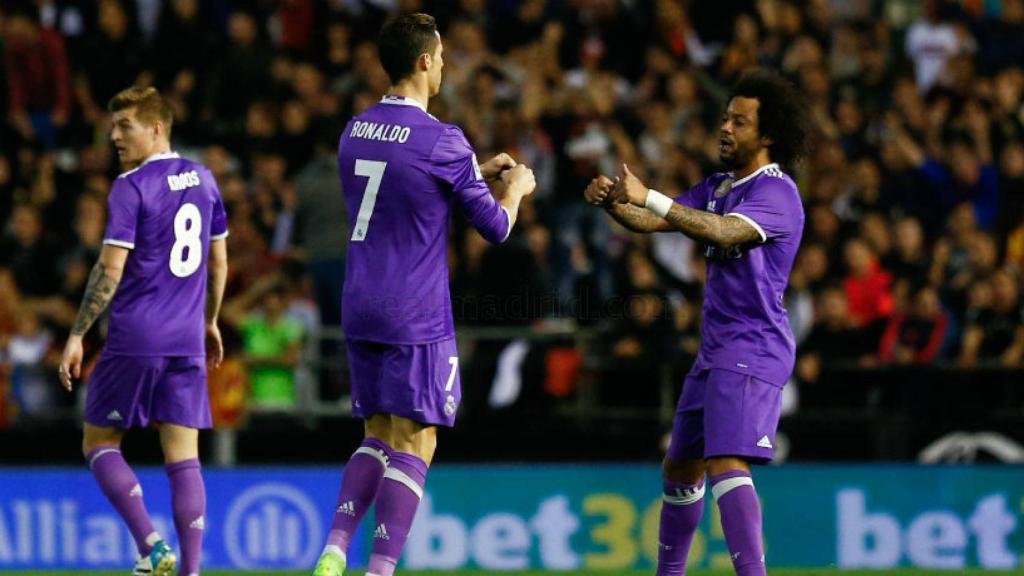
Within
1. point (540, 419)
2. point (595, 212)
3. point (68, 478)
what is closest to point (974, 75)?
point (595, 212)

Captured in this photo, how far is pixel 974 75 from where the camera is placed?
16.5 meters

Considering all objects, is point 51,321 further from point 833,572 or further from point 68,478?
point 833,572

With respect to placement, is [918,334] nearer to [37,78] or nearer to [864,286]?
A: [864,286]

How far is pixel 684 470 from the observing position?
8352 millimetres

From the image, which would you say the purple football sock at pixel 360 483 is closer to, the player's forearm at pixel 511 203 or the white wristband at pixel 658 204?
the player's forearm at pixel 511 203

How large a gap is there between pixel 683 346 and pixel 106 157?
17.4ft

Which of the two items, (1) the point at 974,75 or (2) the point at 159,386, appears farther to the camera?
(1) the point at 974,75

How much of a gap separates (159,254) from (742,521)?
3.02 metres

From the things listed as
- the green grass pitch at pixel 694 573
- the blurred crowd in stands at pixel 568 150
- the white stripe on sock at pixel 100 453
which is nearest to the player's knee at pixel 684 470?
the white stripe on sock at pixel 100 453

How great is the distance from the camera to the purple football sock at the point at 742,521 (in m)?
7.98

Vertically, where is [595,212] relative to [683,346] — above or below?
above

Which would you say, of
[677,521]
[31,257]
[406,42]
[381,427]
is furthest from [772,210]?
[31,257]

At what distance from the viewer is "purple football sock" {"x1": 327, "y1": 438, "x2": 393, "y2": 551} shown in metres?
7.97

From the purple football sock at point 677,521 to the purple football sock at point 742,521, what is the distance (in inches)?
15.4
